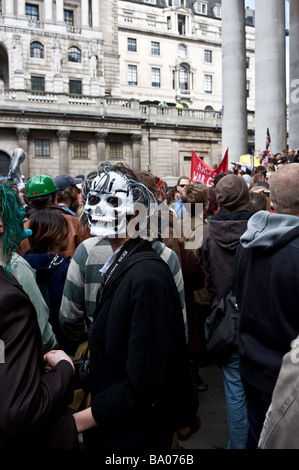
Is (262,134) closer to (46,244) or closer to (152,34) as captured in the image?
(46,244)

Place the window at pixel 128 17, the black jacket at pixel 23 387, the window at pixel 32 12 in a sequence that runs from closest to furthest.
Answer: the black jacket at pixel 23 387 < the window at pixel 32 12 < the window at pixel 128 17

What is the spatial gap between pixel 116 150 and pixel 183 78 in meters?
30.6

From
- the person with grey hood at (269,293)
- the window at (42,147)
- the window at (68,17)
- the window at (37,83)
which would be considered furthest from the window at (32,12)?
the person with grey hood at (269,293)

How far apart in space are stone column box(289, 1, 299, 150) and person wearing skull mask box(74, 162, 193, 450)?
38.3ft

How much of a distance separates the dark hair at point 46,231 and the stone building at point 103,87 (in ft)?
71.1

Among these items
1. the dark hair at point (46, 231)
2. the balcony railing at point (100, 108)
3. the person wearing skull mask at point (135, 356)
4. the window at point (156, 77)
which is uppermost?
Answer: the window at point (156, 77)

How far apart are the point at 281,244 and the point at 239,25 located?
1548 cm

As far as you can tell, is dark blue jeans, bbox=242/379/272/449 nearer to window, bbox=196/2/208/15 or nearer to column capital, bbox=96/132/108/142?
column capital, bbox=96/132/108/142

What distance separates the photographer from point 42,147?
3155cm

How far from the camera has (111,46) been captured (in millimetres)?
42719

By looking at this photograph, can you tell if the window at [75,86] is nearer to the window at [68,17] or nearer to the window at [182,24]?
the window at [68,17]

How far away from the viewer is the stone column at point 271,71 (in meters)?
13.5

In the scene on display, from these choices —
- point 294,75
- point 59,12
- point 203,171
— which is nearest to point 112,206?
point 203,171
